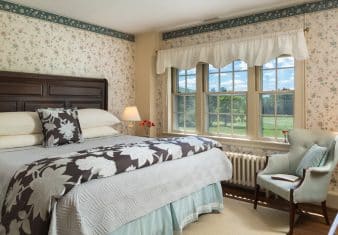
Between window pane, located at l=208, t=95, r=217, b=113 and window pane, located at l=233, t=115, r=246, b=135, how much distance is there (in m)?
0.37

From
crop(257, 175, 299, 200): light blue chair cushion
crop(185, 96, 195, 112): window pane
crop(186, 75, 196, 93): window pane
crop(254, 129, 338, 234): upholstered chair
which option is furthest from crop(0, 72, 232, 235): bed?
crop(186, 75, 196, 93): window pane

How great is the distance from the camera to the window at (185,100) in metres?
4.39

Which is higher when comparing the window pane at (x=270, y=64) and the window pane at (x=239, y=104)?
the window pane at (x=270, y=64)

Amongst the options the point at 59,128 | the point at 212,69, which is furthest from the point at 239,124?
the point at 59,128

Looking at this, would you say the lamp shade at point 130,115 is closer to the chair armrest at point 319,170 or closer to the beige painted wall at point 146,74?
the beige painted wall at point 146,74

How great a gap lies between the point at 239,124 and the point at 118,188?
8.11ft

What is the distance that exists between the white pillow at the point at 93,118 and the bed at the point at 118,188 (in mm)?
225

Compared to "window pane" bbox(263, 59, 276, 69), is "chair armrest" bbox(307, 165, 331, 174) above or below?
below

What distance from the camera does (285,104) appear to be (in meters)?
3.51

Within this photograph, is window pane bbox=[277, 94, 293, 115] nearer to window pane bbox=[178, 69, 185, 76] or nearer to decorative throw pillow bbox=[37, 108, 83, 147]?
window pane bbox=[178, 69, 185, 76]

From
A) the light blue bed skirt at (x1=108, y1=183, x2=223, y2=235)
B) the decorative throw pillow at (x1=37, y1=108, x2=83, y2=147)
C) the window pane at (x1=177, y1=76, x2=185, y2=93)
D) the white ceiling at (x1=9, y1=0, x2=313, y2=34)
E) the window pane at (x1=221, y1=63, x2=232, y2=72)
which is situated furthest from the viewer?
the window pane at (x1=177, y1=76, x2=185, y2=93)

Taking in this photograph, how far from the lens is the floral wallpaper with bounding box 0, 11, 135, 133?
330 cm

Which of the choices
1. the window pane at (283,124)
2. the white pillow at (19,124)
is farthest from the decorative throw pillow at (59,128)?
A: the window pane at (283,124)

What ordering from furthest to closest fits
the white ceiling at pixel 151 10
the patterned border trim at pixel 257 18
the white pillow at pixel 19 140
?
the white ceiling at pixel 151 10
the patterned border trim at pixel 257 18
the white pillow at pixel 19 140
